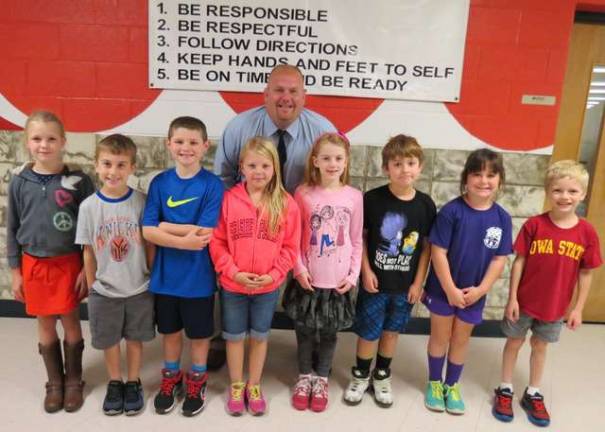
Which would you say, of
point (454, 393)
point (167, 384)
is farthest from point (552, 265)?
point (167, 384)

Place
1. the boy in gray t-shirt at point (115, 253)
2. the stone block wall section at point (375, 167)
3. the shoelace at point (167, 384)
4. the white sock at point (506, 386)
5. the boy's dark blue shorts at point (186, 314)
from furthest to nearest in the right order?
the stone block wall section at point (375, 167)
the white sock at point (506, 386)
the shoelace at point (167, 384)
the boy's dark blue shorts at point (186, 314)
the boy in gray t-shirt at point (115, 253)

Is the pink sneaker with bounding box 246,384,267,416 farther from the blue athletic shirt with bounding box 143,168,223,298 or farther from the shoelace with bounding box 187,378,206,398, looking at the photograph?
the blue athletic shirt with bounding box 143,168,223,298

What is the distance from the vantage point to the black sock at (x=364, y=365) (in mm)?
2039

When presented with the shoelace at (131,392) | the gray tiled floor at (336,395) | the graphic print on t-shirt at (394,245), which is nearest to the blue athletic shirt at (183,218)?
the shoelace at (131,392)

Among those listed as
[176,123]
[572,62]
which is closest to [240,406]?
[176,123]

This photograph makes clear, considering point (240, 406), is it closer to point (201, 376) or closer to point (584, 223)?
point (201, 376)

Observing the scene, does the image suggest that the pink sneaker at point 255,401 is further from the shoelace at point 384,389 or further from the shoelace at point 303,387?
the shoelace at point 384,389

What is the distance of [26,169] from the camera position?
178 cm

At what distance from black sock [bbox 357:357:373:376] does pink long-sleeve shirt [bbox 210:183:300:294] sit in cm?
60

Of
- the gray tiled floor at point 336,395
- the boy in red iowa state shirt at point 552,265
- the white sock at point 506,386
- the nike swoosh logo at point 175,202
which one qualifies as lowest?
the gray tiled floor at point 336,395

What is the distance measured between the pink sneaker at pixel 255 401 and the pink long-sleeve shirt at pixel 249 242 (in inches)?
18.6

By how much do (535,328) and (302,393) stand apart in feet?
3.48

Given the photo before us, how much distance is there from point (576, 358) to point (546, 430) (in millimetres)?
803

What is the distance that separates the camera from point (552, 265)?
72.5 inches
